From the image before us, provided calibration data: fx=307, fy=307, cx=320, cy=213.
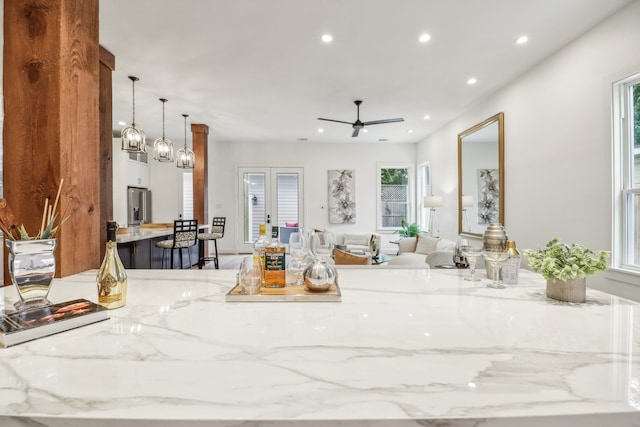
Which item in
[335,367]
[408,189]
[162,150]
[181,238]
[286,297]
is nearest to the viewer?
[335,367]

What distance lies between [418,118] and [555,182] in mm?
2854

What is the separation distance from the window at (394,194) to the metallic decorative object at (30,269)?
721 centimetres

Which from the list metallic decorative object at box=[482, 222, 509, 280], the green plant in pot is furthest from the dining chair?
the green plant in pot

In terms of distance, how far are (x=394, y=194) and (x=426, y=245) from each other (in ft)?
10.1

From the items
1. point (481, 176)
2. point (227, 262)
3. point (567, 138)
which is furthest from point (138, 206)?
point (567, 138)

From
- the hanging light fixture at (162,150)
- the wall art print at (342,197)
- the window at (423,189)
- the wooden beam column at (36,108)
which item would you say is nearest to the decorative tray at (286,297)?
the wooden beam column at (36,108)

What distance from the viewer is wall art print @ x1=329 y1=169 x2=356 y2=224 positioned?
768cm

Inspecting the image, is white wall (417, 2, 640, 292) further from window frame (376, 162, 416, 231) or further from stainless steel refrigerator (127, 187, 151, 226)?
stainless steel refrigerator (127, 187, 151, 226)

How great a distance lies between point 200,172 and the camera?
6184 millimetres

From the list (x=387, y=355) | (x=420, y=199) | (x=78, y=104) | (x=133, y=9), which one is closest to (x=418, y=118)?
(x=420, y=199)

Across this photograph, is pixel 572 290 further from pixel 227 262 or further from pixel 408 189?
pixel 408 189

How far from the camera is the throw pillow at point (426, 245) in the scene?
4785mm

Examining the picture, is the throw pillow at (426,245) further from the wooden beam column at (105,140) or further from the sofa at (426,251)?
the wooden beam column at (105,140)

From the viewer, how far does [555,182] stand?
10.5 ft
